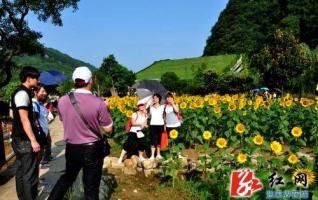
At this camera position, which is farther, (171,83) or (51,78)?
(171,83)

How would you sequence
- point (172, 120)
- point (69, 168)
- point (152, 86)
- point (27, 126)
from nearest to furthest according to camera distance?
point (69, 168)
point (27, 126)
point (172, 120)
point (152, 86)

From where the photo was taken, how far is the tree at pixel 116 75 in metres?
47.9

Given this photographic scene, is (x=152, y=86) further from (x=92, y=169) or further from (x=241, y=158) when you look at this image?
(x=92, y=169)

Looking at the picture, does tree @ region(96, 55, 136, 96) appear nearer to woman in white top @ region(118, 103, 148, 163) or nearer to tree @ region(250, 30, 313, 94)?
tree @ region(250, 30, 313, 94)

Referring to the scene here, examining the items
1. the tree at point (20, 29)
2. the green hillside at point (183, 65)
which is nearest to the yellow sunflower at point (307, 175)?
the tree at point (20, 29)

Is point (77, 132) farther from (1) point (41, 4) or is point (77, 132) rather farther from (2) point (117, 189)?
(1) point (41, 4)

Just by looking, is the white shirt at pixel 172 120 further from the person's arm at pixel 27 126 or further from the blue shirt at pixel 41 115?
the person's arm at pixel 27 126

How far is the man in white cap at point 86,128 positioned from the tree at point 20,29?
16950mm

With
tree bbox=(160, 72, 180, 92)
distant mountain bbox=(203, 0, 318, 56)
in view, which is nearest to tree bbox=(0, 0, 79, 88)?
tree bbox=(160, 72, 180, 92)

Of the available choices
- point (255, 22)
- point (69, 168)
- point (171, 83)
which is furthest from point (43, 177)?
point (255, 22)

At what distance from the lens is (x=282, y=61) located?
1318 inches

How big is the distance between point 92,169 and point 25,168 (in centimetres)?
106

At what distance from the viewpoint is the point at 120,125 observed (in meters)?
12.9

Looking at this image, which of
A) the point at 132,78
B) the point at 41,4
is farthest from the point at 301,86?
the point at 132,78
